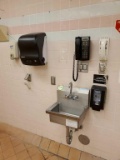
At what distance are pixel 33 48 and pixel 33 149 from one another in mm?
1364

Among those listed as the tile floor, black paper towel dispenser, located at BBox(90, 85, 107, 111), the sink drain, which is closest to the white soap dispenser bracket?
black paper towel dispenser, located at BBox(90, 85, 107, 111)

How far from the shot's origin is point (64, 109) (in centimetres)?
171

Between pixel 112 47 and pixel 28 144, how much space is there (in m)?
1.72

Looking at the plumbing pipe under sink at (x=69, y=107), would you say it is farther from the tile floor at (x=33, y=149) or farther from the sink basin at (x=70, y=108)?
the tile floor at (x=33, y=149)

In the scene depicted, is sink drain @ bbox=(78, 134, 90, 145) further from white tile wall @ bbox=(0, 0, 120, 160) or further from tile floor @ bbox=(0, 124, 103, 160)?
tile floor @ bbox=(0, 124, 103, 160)

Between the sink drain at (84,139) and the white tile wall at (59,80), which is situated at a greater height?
the white tile wall at (59,80)

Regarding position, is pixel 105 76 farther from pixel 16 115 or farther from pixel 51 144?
pixel 16 115

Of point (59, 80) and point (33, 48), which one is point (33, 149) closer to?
point (59, 80)

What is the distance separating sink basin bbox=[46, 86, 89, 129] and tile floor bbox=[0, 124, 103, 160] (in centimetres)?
54

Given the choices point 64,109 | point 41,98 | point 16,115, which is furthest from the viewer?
point 16,115

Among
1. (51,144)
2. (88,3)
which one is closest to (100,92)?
(88,3)

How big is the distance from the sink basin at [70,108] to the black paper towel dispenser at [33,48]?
0.43m

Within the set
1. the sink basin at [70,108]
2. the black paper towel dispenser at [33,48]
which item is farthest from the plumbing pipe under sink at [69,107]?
the black paper towel dispenser at [33,48]

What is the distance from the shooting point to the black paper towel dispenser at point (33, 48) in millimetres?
1514
